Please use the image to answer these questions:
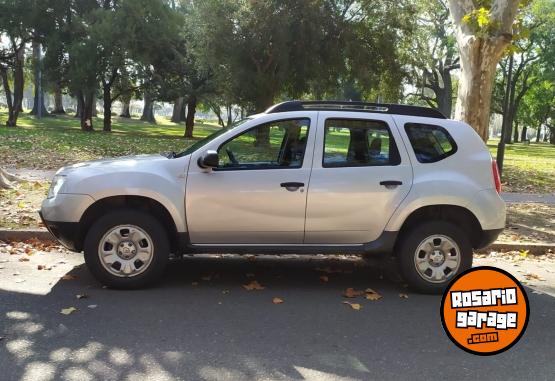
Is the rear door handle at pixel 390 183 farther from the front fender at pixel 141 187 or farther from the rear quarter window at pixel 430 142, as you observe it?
the front fender at pixel 141 187

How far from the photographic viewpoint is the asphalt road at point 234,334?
12.6 feet

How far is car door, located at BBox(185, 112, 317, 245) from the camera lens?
5500mm

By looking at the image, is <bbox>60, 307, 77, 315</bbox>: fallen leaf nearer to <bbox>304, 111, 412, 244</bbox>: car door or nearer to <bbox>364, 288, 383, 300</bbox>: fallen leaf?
<bbox>304, 111, 412, 244</bbox>: car door

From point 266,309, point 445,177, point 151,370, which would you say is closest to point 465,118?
point 445,177

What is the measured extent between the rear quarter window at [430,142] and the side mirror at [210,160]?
200 centimetres

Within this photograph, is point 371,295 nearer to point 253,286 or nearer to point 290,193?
point 253,286

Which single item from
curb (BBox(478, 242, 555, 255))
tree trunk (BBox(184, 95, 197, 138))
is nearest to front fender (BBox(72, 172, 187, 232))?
curb (BBox(478, 242, 555, 255))

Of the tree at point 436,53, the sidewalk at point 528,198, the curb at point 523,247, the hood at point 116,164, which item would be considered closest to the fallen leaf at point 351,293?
the hood at point 116,164

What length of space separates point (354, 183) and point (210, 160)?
144cm

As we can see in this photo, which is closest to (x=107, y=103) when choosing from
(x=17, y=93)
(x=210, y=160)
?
(x=17, y=93)

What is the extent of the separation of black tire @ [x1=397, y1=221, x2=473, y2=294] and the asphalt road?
16 centimetres

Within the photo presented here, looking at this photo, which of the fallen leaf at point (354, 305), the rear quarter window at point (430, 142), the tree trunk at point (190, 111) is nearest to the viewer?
the fallen leaf at point (354, 305)

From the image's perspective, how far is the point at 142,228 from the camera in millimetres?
5438

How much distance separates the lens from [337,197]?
5582mm
